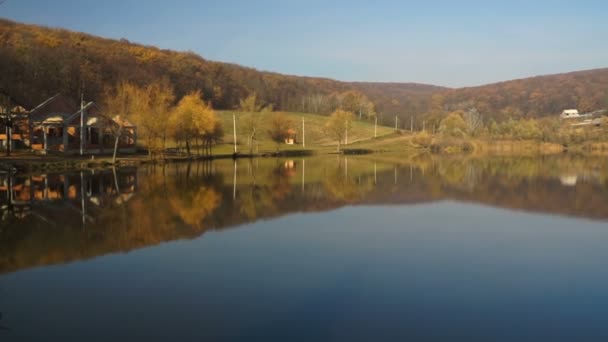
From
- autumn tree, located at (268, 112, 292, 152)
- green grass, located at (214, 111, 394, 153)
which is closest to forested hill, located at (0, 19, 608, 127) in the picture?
green grass, located at (214, 111, 394, 153)

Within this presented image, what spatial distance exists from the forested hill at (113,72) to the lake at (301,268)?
86.0 feet

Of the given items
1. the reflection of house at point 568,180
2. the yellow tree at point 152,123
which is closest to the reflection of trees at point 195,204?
the reflection of house at point 568,180

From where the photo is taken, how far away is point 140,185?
2742 centimetres

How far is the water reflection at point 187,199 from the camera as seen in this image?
13828 millimetres

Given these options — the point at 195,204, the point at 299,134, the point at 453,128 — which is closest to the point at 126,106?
the point at 195,204

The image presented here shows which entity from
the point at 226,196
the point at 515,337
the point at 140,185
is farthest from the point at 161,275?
the point at 140,185

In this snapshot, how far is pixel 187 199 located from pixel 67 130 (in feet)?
103

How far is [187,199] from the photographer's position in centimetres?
2158

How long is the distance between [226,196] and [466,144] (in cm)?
6698

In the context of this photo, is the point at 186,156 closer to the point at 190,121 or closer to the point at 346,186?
the point at 190,121

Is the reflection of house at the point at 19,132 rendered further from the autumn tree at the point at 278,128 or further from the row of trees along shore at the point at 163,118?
the autumn tree at the point at 278,128

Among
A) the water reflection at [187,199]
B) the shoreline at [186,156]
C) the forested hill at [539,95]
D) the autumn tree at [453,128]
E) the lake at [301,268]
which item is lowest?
the lake at [301,268]

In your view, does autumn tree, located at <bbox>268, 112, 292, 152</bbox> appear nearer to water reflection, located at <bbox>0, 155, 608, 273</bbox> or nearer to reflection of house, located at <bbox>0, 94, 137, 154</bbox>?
reflection of house, located at <bbox>0, 94, 137, 154</bbox>

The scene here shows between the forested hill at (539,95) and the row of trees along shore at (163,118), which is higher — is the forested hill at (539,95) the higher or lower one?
the higher one
